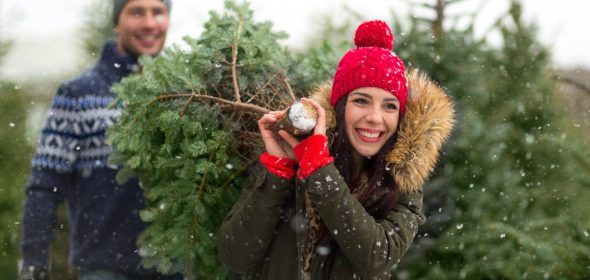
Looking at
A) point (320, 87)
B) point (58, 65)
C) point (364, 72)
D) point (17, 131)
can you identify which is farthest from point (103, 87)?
point (58, 65)

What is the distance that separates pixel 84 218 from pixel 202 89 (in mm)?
1412

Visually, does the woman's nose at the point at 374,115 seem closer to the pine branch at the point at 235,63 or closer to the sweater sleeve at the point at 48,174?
the pine branch at the point at 235,63

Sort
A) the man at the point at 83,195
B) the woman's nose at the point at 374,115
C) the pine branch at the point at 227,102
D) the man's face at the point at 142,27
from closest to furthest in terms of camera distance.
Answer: the woman's nose at the point at 374,115, the pine branch at the point at 227,102, the man at the point at 83,195, the man's face at the point at 142,27

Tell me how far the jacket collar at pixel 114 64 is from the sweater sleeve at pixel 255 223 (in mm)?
1860

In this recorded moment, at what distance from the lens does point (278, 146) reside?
8.87 feet

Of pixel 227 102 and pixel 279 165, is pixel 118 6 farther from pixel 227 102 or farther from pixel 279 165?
pixel 279 165

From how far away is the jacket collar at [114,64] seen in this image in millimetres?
4285

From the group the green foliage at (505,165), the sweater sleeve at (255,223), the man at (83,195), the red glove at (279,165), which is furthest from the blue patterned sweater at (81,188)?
the green foliage at (505,165)

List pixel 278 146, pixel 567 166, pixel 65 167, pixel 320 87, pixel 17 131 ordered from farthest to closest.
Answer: pixel 17 131, pixel 65 167, pixel 567 166, pixel 320 87, pixel 278 146

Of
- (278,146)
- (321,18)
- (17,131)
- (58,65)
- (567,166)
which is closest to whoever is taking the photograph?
(278,146)

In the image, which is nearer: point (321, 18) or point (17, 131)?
point (17, 131)

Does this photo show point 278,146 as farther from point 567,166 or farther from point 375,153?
point 567,166

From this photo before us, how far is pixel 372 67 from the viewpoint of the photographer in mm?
2781

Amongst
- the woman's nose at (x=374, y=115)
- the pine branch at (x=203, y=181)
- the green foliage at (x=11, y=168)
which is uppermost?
the woman's nose at (x=374, y=115)
